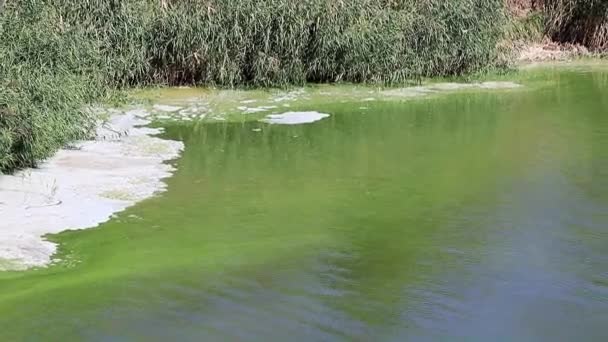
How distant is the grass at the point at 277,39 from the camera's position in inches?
481

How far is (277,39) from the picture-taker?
42.0ft

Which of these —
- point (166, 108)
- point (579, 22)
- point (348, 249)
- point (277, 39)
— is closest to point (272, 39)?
point (277, 39)

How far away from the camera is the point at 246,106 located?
1186 cm

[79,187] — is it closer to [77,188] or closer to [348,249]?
[77,188]

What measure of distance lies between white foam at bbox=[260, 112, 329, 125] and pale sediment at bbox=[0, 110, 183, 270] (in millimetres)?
1609

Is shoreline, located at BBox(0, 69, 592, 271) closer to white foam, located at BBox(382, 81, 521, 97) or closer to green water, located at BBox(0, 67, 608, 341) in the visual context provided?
green water, located at BBox(0, 67, 608, 341)

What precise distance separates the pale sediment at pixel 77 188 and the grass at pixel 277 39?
2009 millimetres

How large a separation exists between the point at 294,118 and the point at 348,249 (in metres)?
5.14

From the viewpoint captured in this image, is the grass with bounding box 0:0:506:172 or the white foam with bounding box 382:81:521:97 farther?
the white foam with bounding box 382:81:521:97

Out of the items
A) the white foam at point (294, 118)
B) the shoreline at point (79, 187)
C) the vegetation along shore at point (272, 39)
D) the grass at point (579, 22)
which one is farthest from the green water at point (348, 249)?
the grass at point (579, 22)

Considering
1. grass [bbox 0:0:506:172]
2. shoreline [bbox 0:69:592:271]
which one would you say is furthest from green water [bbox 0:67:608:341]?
grass [bbox 0:0:506:172]

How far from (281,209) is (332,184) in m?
0.95

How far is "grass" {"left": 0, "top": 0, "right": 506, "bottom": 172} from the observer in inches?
481

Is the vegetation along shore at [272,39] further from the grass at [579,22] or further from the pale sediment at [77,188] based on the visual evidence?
the grass at [579,22]
